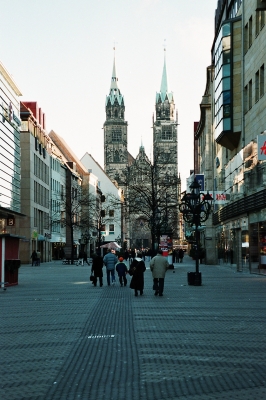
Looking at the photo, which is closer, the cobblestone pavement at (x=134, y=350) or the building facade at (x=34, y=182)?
the cobblestone pavement at (x=134, y=350)

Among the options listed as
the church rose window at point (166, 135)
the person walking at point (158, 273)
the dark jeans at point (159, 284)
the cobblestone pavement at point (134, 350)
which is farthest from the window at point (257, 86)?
the church rose window at point (166, 135)

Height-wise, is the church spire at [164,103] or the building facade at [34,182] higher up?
the church spire at [164,103]

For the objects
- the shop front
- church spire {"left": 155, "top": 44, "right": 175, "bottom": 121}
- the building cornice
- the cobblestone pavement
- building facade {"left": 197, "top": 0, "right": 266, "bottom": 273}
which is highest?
church spire {"left": 155, "top": 44, "right": 175, "bottom": 121}

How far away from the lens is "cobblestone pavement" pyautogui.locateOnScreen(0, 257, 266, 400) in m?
8.57

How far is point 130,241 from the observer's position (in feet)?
626

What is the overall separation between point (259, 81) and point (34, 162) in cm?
4859

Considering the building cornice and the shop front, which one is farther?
the building cornice

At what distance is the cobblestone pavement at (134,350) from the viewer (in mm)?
8570

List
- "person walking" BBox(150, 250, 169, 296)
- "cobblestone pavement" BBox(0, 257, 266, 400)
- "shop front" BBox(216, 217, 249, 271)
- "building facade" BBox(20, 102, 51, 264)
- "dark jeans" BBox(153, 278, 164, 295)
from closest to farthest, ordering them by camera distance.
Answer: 1. "cobblestone pavement" BBox(0, 257, 266, 400)
2. "dark jeans" BBox(153, 278, 164, 295)
3. "person walking" BBox(150, 250, 169, 296)
4. "shop front" BBox(216, 217, 249, 271)
5. "building facade" BBox(20, 102, 51, 264)

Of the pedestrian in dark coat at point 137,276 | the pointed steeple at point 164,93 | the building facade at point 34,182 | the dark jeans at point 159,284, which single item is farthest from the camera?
the pointed steeple at point 164,93

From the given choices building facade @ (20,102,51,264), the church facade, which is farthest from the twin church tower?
building facade @ (20,102,51,264)

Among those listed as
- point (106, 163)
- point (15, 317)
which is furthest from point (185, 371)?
point (106, 163)

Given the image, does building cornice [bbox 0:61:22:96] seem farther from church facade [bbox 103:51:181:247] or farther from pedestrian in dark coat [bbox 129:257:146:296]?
church facade [bbox 103:51:181:247]

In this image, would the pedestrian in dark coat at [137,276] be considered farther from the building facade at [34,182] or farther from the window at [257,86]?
the building facade at [34,182]
